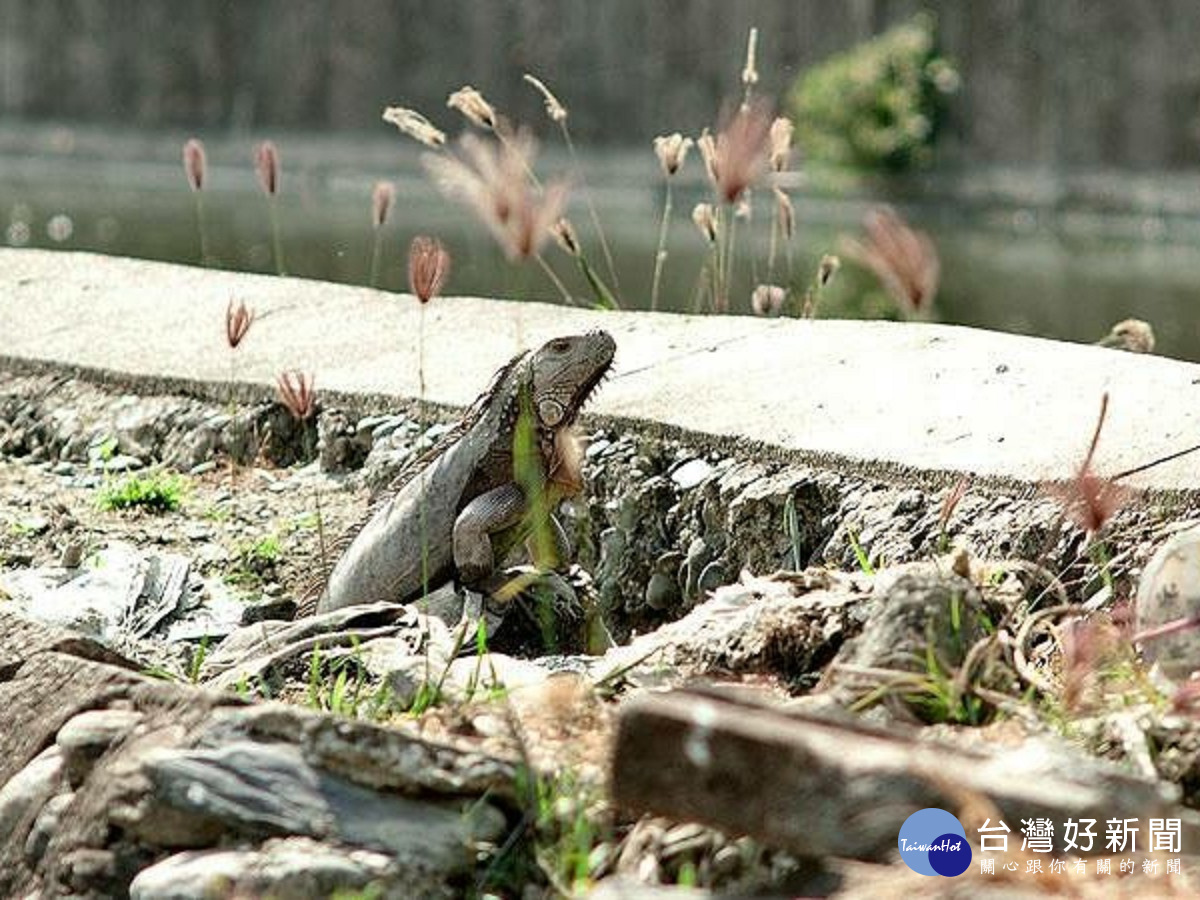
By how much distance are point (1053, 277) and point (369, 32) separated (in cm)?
902

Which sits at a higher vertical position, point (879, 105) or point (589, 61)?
point (879, 105)

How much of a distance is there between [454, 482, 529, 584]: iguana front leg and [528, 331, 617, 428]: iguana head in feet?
0.60

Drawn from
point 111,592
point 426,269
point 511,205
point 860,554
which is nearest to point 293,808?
point 511,205

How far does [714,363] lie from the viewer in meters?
6.02

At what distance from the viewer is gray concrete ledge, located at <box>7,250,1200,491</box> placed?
5.10 m

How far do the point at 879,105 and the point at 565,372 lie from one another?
12371 millimetres

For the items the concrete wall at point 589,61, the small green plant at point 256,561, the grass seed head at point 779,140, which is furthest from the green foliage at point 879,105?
the small green plant at point 256,561

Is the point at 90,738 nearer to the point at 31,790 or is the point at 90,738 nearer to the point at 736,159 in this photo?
the point at 31,790

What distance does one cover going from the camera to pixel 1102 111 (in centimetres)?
1767

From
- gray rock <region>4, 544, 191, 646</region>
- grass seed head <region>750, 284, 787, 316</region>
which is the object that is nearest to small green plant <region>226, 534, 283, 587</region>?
gray rock <region>4, 544, 191, 646</region>

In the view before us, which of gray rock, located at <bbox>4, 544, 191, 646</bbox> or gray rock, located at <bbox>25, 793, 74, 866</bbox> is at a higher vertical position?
gray rock, located at <bbox>25, 793, 74, 866</bbox>

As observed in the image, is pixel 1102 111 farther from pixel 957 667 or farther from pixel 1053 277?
pixel 957 667

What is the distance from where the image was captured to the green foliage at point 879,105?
17.1m

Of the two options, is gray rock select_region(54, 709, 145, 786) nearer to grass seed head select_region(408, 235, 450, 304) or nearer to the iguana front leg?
grass seed head select_region(408, 235, 450, 304)
